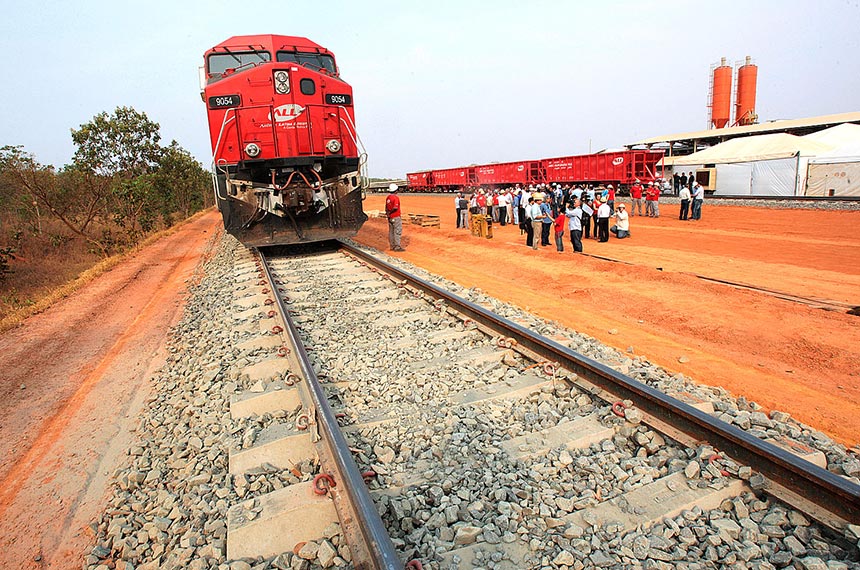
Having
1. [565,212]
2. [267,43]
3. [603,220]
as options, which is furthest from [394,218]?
[603,220]

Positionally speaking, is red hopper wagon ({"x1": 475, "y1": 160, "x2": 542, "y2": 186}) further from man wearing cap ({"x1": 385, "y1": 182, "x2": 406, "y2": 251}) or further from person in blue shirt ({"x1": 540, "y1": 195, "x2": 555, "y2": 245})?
man wearing cap ({"x1": 385, "y1": 182, "x2": 406, "y2": 251})

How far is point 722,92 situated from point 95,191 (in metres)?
58.2

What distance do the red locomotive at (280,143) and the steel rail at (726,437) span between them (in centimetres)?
727

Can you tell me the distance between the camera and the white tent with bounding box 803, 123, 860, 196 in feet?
80.7

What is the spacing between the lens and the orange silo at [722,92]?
53.9 meters

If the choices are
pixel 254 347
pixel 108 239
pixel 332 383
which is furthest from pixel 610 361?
pixel 108 239

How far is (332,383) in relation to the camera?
15.8ft

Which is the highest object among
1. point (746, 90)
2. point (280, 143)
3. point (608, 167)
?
point (746, 90)

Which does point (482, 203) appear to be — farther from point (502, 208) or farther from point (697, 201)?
point (697, 201)

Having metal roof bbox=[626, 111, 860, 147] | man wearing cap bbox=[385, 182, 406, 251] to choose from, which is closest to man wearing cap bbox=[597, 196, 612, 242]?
man wearing cap bbox=[385, 182, 406, 251]

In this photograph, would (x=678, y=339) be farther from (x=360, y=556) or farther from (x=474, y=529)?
(x=360, y=556)

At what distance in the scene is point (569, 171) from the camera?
3469 cm

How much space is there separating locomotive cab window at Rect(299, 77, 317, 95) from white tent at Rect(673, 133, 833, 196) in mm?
26434

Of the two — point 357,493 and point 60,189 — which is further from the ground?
point 60,189
